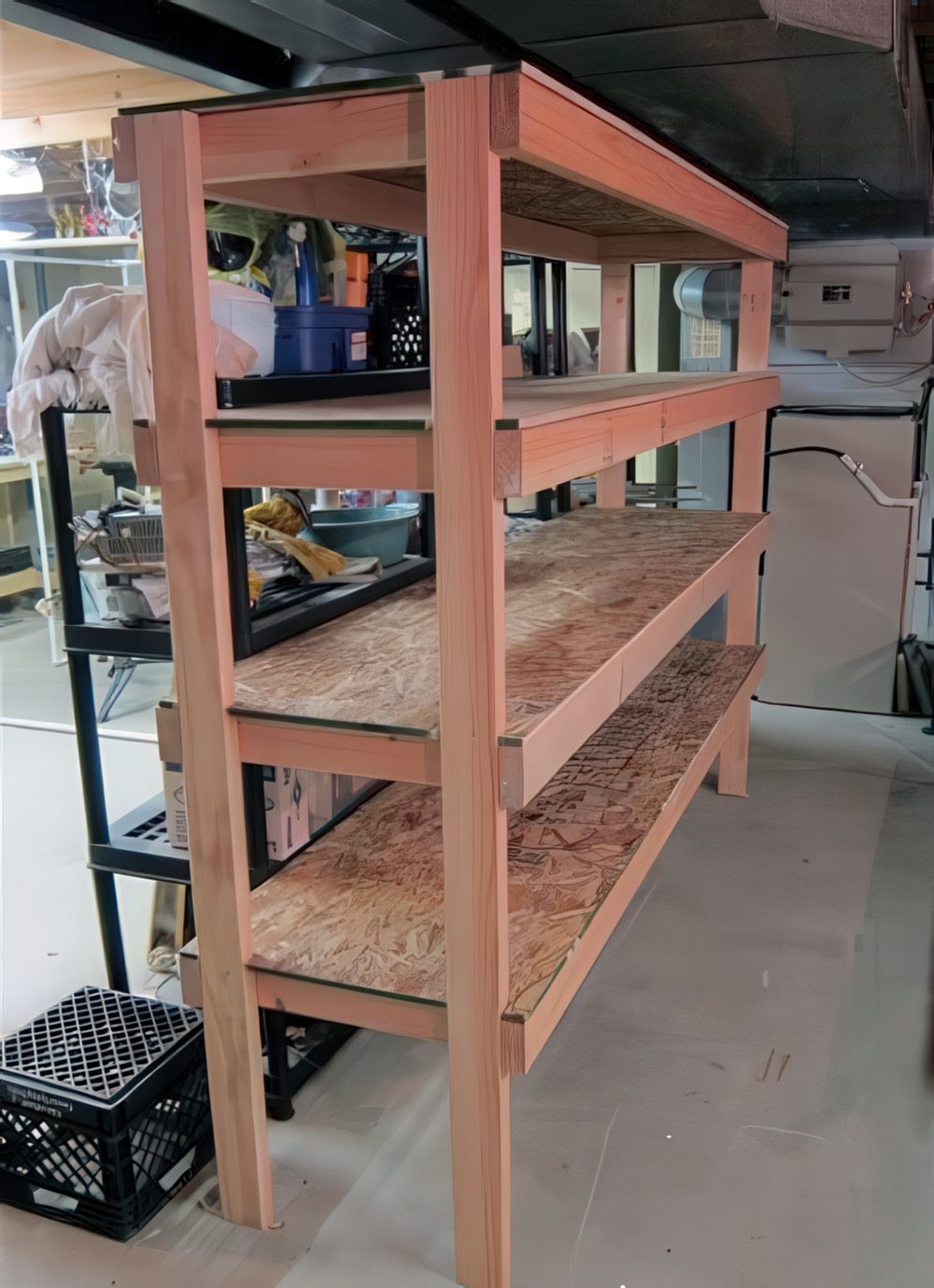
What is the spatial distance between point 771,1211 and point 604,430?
4.63 ft

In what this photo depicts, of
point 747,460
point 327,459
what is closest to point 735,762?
point 747,460

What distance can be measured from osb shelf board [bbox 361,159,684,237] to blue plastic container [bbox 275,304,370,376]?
Answer: 274 mm

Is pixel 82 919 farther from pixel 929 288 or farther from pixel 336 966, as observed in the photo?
pixel 929 288

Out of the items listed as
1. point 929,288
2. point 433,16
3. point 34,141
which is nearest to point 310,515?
point 433,16

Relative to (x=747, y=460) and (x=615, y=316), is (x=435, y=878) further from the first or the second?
(x=615, y=316)

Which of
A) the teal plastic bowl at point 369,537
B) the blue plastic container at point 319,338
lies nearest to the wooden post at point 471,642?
the blue plastic container at point 319,338

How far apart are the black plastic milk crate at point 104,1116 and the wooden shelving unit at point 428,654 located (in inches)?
6.2

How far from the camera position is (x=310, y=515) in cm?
296

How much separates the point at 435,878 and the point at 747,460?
2158 mm

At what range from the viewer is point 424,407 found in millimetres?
1815

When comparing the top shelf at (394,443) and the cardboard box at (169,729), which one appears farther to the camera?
the cardboard box at (169,729)

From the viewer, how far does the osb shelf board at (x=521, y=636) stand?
182cm

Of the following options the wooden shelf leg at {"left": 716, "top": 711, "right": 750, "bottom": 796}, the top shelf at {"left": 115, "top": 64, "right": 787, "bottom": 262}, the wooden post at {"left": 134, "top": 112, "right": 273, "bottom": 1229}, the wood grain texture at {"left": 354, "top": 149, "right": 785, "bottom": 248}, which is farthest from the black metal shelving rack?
the wooden shelf leg at {"left": 716, "top": 711, "right": 750, "bottom": 796}

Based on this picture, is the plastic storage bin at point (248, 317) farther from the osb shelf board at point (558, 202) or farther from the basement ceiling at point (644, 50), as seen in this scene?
the basement ceiling at point (644, 50)
